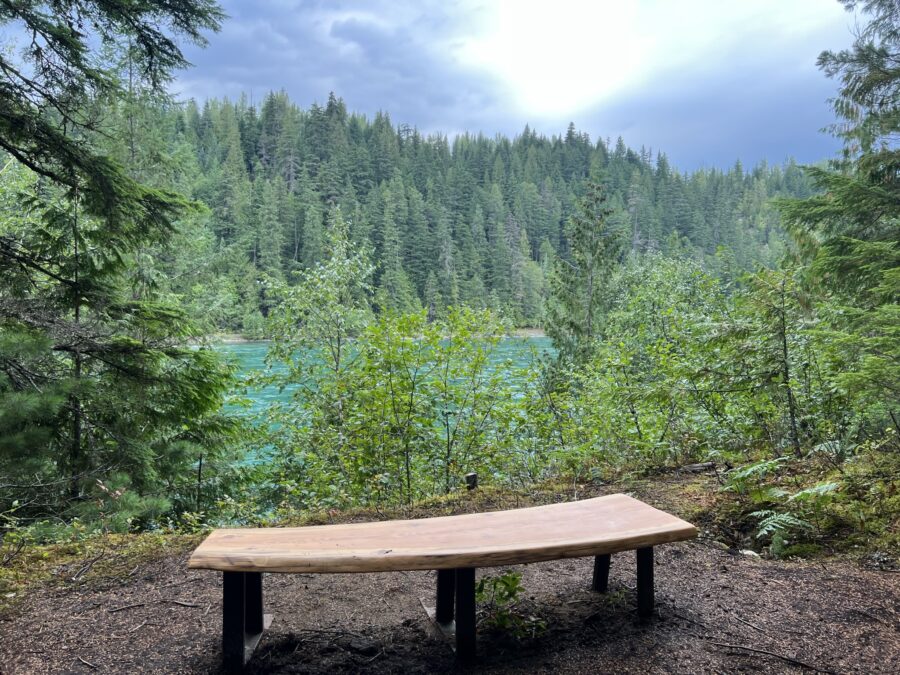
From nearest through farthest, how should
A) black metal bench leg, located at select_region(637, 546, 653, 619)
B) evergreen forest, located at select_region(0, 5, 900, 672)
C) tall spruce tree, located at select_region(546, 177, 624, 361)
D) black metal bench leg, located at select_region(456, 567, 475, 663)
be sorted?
1. black metal bench leg, located at select_region(456, 567, 475, 663)
2. black metal bench leg, located at select_region(637, 546, 653, 619)
3. evergreen forest, located at select_region(0, 5, 900, 672)
4. tall spruce tree, located at select_region(546, 177, 624, 361)

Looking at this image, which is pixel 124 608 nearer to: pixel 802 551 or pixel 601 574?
pixel 601 574

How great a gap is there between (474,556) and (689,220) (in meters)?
88.2

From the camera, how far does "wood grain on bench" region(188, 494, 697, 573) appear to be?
6.05ft

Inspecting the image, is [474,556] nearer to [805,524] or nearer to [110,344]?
A: [805,524]

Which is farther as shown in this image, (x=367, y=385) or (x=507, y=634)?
(x=367, y=385)

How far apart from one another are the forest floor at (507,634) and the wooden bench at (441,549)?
15 centimetres

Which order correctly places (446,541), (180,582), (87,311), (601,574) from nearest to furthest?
(446,541), (601,574), (180,582), (87,311)

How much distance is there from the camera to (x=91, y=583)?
2.79m

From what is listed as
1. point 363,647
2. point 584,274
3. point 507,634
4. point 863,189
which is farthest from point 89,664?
point 584,274

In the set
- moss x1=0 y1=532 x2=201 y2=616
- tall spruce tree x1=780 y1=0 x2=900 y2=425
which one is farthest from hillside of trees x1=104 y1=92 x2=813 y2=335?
moss x1=0 y1=532 x2=201 y2=616

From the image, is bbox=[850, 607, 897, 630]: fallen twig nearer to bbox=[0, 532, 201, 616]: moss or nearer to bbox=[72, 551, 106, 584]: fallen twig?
bbox=[0, 532, 201, 616]: moss

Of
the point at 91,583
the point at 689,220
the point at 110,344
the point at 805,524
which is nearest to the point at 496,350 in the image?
the point at 805,524

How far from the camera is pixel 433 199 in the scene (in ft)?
249

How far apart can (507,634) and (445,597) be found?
0.95 feet
